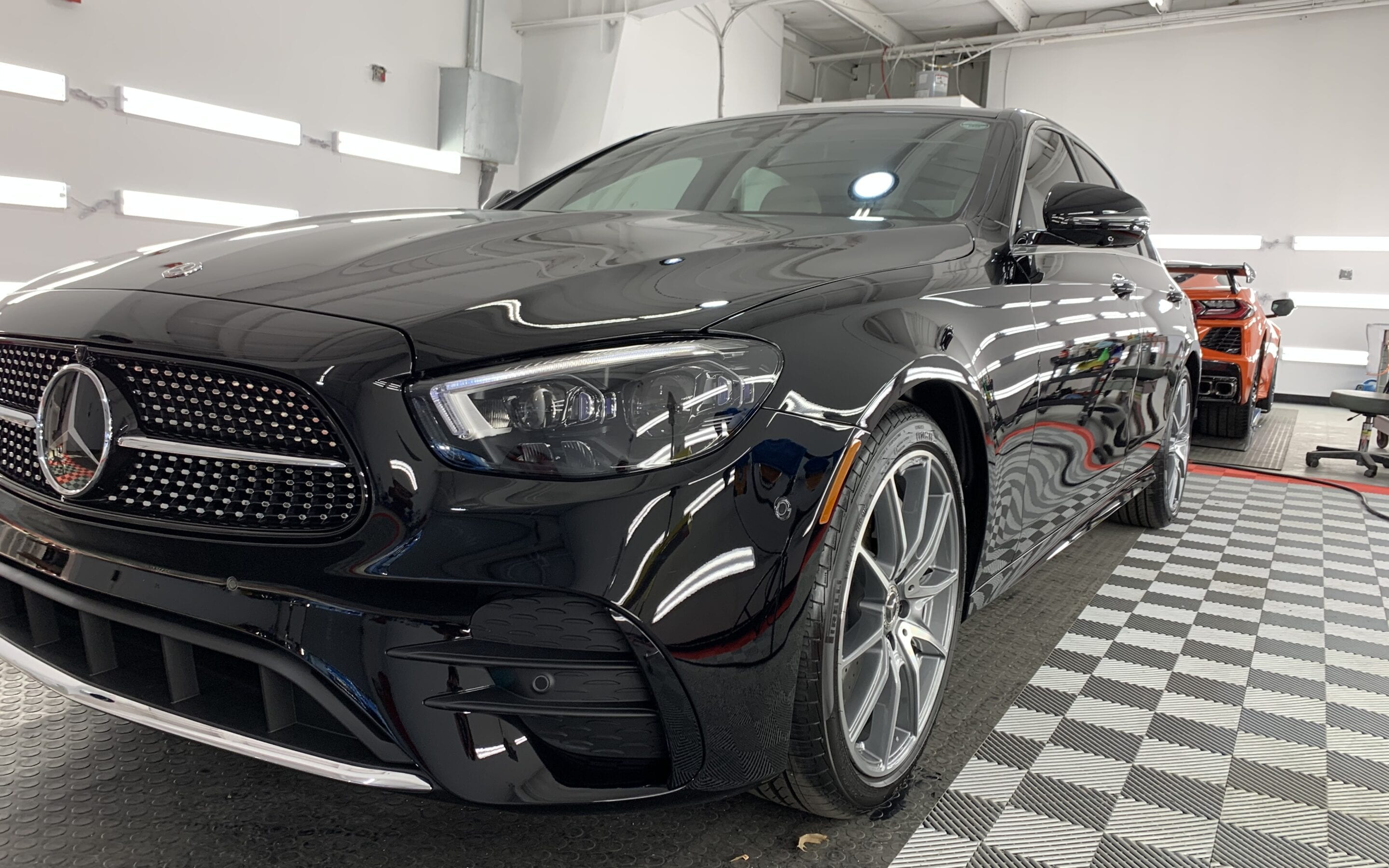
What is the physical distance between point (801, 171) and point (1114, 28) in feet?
35.3

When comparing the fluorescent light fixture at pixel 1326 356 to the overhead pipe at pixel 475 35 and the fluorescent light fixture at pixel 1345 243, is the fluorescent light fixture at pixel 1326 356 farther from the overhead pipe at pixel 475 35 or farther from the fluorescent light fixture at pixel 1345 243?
the overhead pipe at pixel 475 35

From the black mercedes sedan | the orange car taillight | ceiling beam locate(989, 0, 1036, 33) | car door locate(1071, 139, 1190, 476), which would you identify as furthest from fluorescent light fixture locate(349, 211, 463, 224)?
ceiling beam locate(989, 0, 1036, 33)

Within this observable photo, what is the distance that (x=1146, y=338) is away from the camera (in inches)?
103

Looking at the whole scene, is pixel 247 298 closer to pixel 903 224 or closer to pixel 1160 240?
→ pixel 903 224

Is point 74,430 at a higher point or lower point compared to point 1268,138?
lower

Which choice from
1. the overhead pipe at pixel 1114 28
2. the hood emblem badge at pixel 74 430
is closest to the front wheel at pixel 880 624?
the hood emblem badge at pixel 74 430

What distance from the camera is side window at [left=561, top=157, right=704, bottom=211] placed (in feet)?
7.20

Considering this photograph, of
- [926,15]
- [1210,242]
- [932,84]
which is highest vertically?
[926,15]

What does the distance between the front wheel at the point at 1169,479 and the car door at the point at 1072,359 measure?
86 cm

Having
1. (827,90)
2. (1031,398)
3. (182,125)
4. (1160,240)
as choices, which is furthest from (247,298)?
(827,90)

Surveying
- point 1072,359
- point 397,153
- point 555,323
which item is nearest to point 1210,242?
point 397,153

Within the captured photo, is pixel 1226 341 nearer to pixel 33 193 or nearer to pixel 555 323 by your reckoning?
pixel 555 323

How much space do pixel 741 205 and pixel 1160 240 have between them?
36.8 ft

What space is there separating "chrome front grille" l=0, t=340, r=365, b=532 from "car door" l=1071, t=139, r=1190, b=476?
2056mm
